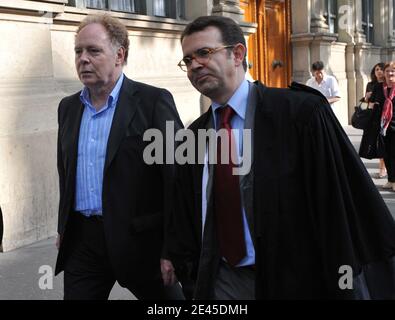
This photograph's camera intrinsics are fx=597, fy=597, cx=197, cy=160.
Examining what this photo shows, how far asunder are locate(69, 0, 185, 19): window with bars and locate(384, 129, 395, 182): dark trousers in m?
3.88

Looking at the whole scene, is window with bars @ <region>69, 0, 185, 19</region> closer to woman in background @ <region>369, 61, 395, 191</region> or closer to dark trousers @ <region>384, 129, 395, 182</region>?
woman in background @ <region>369, 61, 395, 191</region>

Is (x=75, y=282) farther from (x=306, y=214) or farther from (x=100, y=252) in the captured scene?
(x=306, y=214)

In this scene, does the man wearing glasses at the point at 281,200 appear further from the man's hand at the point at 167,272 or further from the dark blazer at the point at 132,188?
the dark blazer at the point at 132,188

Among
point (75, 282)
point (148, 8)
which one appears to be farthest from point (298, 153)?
point (148, 8)

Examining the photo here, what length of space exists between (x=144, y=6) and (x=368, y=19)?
1215 centimetres

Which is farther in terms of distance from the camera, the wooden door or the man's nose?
the wooden door

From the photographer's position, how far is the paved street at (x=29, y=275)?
4598 mm

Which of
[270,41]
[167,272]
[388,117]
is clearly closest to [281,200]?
[167,272]

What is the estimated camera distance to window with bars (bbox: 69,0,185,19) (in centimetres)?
792

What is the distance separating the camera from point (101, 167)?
120 inches

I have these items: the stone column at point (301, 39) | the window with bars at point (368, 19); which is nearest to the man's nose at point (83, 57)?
the stone column at point (301, 39)

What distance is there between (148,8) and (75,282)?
261 inches

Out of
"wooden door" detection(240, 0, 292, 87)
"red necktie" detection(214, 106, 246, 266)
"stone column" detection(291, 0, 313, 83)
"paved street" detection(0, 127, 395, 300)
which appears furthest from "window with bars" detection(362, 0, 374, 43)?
"red necktie" detection(214, 106, 246, 266)
